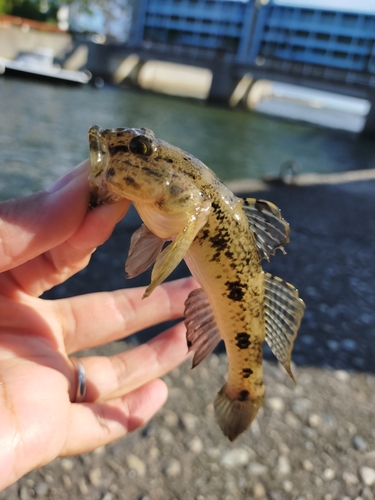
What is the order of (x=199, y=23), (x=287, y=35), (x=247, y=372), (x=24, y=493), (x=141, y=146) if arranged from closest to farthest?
(x=141, y=146)
(x=247, y=372)
(x=24, y=493)
(x=287, y=35)
(x=199, y=23)

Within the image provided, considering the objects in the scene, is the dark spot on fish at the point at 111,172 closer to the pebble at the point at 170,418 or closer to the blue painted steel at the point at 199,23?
the pebble at the point at 170,418

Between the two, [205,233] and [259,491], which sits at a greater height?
[205,233]

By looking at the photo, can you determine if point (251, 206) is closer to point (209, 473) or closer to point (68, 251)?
point (68, 251)

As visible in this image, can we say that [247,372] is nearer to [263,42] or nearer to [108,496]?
[108,496]

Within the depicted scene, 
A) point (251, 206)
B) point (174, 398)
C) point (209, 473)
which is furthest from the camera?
point (174, 398)

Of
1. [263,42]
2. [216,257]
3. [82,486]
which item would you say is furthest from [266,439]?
[263,42]

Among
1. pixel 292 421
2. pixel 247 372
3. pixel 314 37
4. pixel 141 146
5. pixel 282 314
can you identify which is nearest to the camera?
pixel 141 146

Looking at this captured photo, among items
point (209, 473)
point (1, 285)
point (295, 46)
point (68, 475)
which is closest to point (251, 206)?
point (1, 285)
